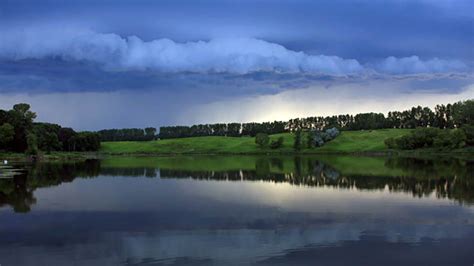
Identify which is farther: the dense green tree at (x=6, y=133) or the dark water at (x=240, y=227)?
the dense green tree at (x=6, y=133)

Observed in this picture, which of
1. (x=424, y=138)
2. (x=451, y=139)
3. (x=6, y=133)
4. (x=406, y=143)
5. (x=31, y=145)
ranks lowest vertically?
(x=31, y=145)

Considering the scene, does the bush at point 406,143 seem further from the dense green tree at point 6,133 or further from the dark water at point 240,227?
the dark water at point 240,227

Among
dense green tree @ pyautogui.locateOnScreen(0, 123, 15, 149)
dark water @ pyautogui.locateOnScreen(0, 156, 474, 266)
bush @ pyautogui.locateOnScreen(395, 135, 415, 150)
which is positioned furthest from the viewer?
bush @ pyautogui.locateOnScreen(395, 135, 415, 150)

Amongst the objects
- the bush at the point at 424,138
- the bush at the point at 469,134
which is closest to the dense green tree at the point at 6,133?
the bush at the point at 424,138

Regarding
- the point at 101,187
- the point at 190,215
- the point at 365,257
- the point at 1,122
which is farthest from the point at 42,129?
the point at 365,257

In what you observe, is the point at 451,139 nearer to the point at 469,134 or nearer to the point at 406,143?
the point at 469,134

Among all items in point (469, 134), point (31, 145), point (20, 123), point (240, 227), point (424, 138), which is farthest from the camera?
point (424, 138)

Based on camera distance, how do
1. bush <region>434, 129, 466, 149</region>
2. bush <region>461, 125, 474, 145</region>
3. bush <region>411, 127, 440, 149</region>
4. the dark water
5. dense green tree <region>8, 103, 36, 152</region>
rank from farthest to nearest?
1. bush <region>411, 127, 440, 149</region>
2. bush <region>461, 125, 474, 145</region>
3. bush <region>434, 129, 466, 149</region>
4. dense green tree <region>8, 103, 36, 152</region>
5. the dark water

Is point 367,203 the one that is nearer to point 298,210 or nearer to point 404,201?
point 404,201

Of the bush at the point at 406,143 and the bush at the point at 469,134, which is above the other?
the bush at the point at 469,134

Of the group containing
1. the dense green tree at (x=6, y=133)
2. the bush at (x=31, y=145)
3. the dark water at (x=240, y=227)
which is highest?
the dense green tree at (x=6, y=133)

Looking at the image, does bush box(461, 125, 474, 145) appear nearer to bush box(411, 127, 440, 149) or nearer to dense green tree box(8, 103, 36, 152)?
bush box(411, 127, 440, 149)

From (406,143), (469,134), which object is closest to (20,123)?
(406,143)

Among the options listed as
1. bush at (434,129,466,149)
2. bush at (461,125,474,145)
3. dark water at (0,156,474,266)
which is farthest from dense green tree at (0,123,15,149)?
bush at (461,125,474,145)
